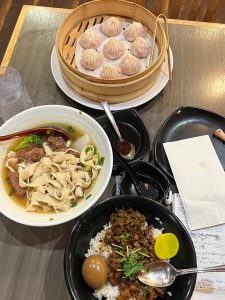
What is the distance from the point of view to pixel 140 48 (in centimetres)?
171

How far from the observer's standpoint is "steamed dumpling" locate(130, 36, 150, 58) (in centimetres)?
171

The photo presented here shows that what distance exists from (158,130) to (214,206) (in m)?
0.45

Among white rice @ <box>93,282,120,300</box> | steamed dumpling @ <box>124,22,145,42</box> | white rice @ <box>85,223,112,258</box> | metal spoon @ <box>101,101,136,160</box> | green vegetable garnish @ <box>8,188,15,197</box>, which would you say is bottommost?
white rice @ <box>93,282,120,300</box>

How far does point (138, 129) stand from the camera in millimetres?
1487

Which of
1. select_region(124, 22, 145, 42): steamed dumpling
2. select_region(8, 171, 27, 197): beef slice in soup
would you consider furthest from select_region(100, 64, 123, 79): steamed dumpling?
select_region(8, 171, 27, 197): beef slice in soup

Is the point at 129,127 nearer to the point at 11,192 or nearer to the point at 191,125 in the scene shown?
the point at 191,125

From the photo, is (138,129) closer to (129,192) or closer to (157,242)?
(129,192)

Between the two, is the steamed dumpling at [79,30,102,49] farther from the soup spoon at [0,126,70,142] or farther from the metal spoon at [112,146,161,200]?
the metal spoon at [112,146,161,200]

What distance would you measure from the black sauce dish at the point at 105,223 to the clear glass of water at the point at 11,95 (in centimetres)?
71

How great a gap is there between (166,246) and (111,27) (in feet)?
4.11

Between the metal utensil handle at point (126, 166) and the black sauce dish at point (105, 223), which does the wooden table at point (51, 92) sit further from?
the metal utensil handle at point (126, 166)

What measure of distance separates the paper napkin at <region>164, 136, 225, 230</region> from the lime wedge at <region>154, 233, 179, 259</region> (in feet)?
0.53

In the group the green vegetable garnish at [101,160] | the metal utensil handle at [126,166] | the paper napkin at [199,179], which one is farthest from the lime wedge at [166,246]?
the green vegetable garnish at [101,160]

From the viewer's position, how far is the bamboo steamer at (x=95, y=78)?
4.89 feet
